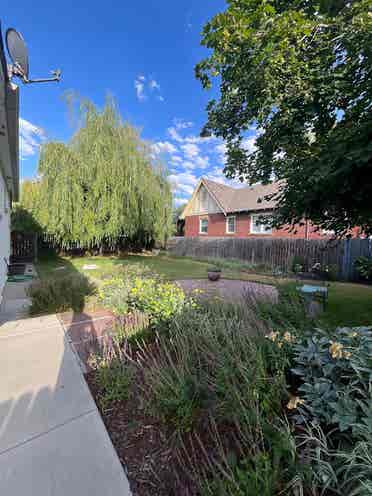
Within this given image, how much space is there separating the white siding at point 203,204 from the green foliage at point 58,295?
13776 millimetres

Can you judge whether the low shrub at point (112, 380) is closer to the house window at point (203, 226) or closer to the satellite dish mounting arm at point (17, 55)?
the satellite dish mounting arm at point (17, 55)

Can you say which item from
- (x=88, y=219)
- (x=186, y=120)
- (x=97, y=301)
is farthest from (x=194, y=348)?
(x=186, y=120)

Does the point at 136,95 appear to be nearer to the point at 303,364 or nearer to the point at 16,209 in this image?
the point at 16,209

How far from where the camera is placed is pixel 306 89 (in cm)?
329

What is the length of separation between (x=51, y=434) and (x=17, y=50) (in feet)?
15.4

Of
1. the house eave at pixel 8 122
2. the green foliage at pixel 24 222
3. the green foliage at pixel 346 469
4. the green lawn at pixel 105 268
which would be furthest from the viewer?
the green foliage at pixel 24 222

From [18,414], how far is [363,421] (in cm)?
238

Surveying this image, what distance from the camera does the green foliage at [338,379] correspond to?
1084 millimetres

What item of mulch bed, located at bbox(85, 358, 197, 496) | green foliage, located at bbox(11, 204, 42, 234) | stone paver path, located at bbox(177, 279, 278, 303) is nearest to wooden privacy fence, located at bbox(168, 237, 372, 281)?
stone paver path, located at bbox(177, 279, 278, 303)

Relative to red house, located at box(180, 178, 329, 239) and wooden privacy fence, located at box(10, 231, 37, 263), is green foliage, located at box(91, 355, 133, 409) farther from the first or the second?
red house, located at box(180, 178, 329, 239)

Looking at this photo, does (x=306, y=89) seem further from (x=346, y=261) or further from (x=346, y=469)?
(x=346, y=261)

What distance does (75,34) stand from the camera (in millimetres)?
5961

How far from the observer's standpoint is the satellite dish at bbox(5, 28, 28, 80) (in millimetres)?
2963

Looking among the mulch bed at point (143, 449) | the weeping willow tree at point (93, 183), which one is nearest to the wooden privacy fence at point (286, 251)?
the mulch bed at point (143, 449)
